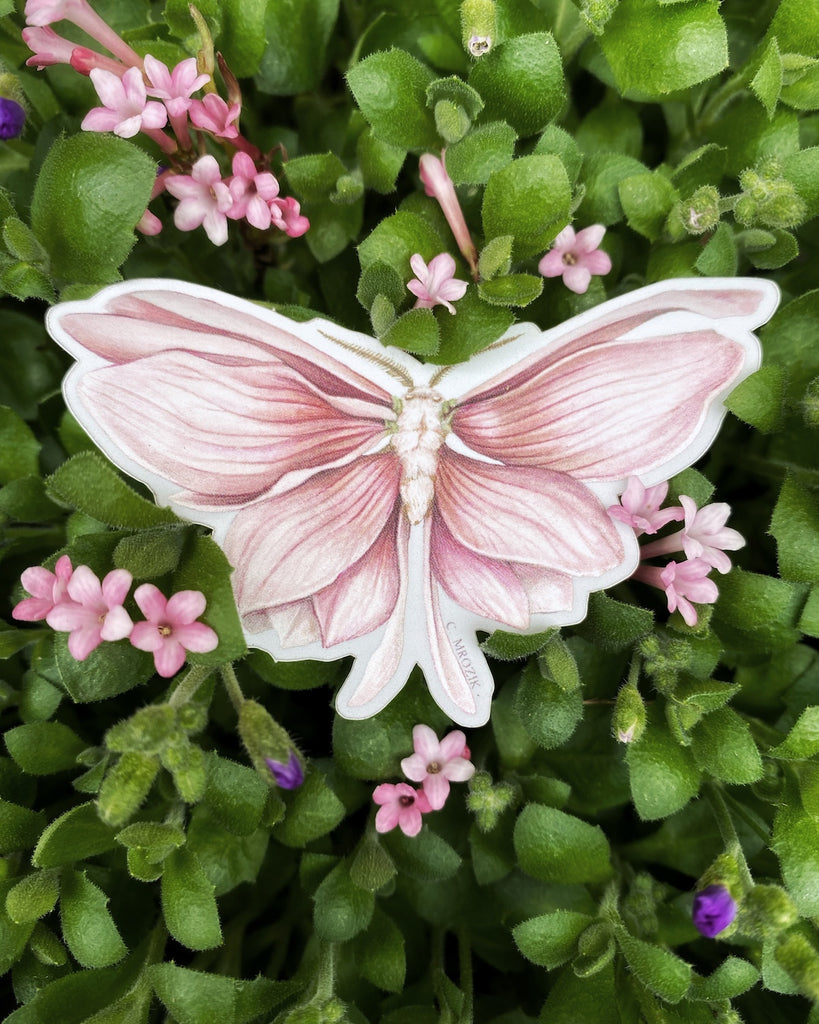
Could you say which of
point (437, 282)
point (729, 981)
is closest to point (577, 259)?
point (437, 282)

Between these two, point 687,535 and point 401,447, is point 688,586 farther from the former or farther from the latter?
point 401,447

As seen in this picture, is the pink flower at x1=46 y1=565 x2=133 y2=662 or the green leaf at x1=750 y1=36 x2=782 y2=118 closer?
the pink flower at x1=46 y1=565 x2=133 y2=662

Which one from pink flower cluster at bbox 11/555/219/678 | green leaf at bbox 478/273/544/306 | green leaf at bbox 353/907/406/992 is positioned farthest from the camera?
green leaf at bbox 353/907/406/992

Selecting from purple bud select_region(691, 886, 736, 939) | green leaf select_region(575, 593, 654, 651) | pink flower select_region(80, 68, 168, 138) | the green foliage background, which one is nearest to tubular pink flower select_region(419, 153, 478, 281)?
the green foliage background

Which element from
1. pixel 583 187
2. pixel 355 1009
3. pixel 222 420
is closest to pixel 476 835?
pixel 355 1009

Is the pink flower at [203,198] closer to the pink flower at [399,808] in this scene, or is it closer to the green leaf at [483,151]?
the green leaf at [483,151]

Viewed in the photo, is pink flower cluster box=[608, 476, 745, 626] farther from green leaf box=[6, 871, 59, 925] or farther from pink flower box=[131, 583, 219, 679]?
green leaf box=[6, 871, 59, 925]

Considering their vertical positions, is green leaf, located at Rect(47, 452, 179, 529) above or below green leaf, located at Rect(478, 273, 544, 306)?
below

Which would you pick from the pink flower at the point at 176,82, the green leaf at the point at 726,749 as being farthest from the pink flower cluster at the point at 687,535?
the pink flower at the point at 176,82
